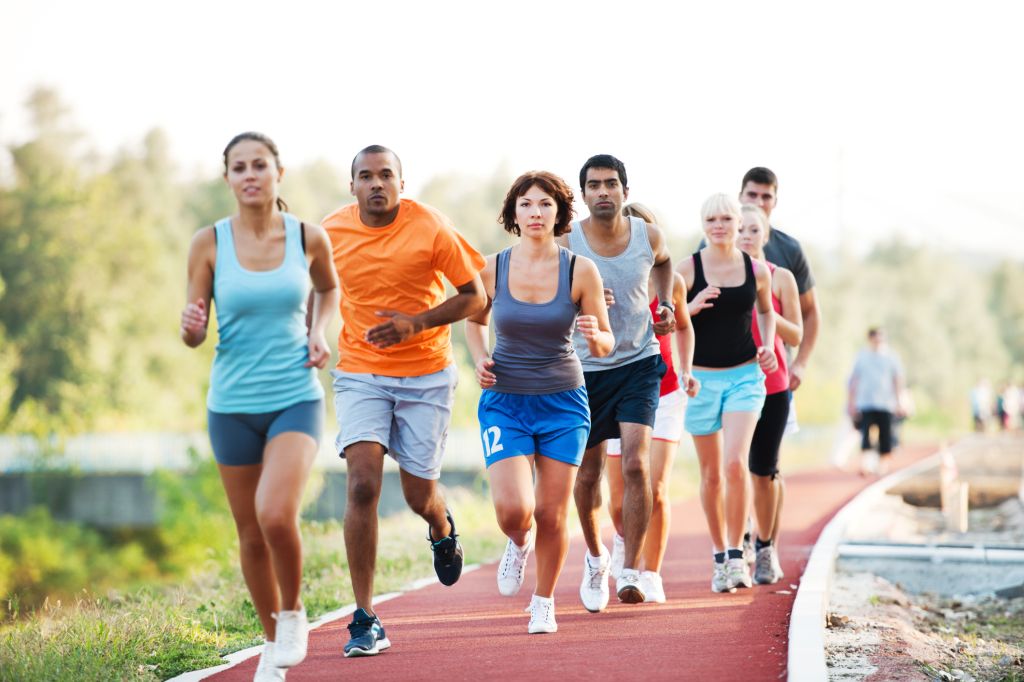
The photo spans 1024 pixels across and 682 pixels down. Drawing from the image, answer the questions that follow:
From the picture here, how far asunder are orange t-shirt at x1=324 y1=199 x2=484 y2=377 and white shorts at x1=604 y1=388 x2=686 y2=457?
90.9 inches

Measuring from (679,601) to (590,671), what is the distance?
2439mm

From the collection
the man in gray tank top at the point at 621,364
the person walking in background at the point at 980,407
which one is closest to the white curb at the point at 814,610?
the man in gray tank top at the point at 621,364

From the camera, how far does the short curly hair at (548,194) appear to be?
798cm

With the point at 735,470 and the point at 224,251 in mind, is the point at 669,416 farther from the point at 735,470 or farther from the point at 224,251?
the point at 224,251

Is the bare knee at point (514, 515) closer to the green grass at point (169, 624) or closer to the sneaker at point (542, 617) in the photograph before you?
the sneaker at point (542, 617)

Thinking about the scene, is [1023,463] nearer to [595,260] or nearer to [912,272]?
[595,260]

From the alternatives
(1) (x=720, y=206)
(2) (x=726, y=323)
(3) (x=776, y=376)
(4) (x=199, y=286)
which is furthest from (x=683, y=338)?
(4) (x=199, y=286)

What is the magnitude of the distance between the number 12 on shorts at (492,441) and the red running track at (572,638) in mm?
979

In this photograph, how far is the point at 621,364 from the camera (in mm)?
8797

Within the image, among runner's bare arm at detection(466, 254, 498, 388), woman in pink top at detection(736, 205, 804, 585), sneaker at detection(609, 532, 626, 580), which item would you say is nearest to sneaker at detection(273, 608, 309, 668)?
runner's bare arm at detection(466, 254, 498, 388)

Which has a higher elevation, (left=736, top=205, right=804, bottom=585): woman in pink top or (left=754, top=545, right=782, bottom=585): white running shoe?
(left=736, top=205, right=804, bottom=585): woman in pink top

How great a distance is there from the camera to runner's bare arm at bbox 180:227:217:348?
20.1ft

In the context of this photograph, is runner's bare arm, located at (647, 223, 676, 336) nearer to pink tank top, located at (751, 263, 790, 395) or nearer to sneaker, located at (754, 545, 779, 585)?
pink tank top, located at (751, 263, 790, 395)

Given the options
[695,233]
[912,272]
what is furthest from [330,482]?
[912,272]
